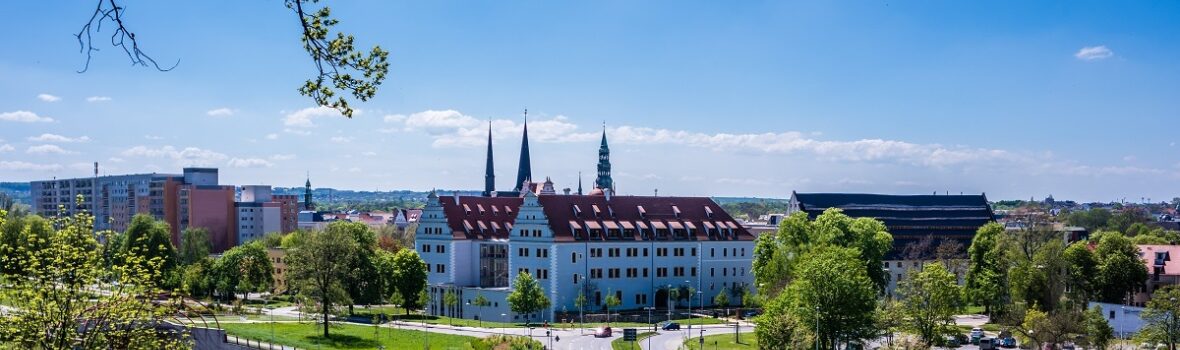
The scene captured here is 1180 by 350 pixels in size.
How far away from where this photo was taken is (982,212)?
391 ft

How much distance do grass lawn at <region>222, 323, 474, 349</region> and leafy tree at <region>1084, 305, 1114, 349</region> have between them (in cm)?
3508

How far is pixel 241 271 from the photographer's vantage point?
10638 centimetres

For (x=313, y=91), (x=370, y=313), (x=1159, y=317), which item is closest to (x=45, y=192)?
(x=370, y=313)

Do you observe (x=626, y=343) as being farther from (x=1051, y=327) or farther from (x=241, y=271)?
(x=241, y=271)

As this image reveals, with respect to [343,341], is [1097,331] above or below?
above

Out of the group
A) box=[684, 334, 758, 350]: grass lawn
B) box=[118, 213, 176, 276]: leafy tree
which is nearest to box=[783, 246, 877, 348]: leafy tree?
box=[684, 334, 758, 350]: grass lawn

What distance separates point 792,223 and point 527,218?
68.7ft

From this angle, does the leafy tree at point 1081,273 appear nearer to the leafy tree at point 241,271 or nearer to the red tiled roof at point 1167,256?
the red tiled roof at point 1167,256

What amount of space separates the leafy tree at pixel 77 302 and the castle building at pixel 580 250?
57317mm

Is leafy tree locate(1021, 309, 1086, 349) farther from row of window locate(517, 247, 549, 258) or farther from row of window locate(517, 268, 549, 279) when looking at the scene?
row of window locate(517, 247, 549, 258)

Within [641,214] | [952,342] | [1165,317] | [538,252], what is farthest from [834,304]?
[641,214]

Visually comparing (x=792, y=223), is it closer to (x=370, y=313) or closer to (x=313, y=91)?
(x=370, y=313)

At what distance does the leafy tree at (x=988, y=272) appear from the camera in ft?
268

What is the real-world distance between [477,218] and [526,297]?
15679mm
